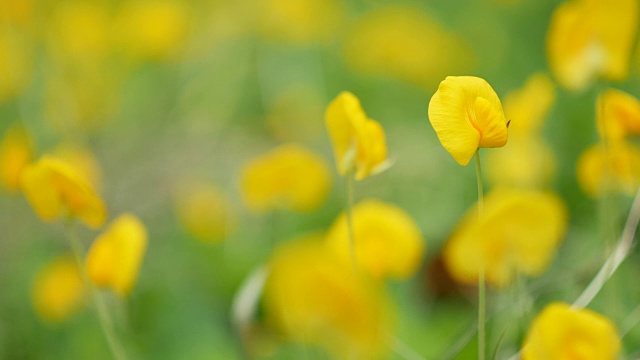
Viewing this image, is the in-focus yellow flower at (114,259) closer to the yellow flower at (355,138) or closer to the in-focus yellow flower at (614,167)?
the yellow flower at (355,138)

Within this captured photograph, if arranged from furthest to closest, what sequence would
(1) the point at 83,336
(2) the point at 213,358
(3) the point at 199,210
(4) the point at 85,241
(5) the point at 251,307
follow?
(4) the point at 85,241, (3) the point at 199,210, (1) the point at 83,336, (2) the point at 213,358, (5) the point at 251,307

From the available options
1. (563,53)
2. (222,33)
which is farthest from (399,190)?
(222,33)

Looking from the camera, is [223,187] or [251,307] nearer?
[251,307]

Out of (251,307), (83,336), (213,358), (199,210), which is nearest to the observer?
(251,307)

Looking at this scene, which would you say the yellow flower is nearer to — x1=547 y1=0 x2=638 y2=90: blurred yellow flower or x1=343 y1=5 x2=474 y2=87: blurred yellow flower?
x1=547 y1=0 x2=638 y2=90: blurred yellow flower

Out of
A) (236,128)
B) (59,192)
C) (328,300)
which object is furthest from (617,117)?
(236,128)

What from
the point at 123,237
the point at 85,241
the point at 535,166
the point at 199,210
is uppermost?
the point at 123,237

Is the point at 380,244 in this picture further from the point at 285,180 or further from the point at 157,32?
the point at 157,32

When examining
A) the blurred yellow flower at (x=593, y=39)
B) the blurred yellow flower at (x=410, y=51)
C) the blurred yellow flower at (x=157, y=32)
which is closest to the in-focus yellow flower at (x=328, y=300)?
the blurred yellow flower at (x=593, y=39)

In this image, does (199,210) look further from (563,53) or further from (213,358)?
(563,53)
